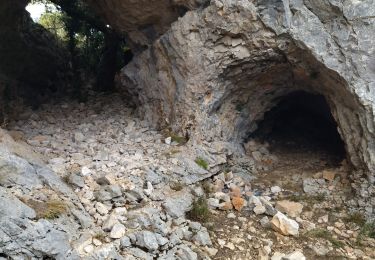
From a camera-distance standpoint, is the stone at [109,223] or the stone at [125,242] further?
the stone at [109,223]

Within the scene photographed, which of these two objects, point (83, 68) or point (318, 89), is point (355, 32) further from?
point (83, 68)

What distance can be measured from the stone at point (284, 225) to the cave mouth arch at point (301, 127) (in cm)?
245

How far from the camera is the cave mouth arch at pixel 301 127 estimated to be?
8.17 m

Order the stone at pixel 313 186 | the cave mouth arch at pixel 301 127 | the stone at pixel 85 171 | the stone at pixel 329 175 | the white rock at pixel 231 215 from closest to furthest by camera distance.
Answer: the stone at pixel 85 171 → the white rock at pixel 231 215 → the stone at pixel 313 186 → the stone at pixel 329 175 → the cave mouth arch at pixel 301 127

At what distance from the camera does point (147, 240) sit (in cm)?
482

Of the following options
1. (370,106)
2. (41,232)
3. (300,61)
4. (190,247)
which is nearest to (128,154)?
(190,247)

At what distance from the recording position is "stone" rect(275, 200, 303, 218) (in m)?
6.05

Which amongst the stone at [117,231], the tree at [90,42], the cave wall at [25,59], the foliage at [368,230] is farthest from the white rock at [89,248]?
the tree at [90,42]

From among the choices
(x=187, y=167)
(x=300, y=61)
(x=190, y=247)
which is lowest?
(x=190, y=247)

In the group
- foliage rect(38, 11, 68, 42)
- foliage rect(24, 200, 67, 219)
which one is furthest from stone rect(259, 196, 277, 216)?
foliage rect(38, 11, 68, 42)

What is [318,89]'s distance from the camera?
7141 millimetres

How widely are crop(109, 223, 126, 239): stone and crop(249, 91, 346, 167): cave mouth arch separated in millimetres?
4017

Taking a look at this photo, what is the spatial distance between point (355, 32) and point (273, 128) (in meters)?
3.15

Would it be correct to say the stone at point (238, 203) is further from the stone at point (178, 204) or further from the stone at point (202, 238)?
the stone at point (202, 238)
